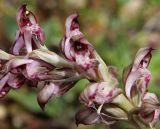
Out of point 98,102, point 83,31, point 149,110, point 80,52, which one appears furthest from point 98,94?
point 83,31

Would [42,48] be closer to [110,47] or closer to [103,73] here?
[103,73]

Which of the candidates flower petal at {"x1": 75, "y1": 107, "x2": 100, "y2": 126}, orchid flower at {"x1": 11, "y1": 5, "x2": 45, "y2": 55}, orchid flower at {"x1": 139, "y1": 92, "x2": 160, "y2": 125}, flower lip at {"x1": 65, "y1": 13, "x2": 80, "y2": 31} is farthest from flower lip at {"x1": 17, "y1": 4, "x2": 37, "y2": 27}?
orchid flower at {"x1": 139, "y1": 92, "x2": 160, "y2": 125}

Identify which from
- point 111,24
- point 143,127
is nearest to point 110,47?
point 111,24

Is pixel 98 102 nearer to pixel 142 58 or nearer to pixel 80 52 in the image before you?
pixel 80 52

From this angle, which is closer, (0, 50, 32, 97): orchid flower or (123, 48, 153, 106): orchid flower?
(0, 50, 32, 97): orchid flower

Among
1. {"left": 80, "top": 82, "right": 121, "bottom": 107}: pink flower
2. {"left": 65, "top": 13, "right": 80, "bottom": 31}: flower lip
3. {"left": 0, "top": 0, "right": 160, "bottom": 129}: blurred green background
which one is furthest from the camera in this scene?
{"left": 0, "top": 0, "right": 160, "bottom": 129}: blurred green background

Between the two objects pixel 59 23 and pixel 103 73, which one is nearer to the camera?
pixel 103 73

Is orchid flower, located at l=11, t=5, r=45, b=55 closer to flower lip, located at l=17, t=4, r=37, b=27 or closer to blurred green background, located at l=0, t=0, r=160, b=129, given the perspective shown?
flower lip, located at l=17, t=4, r=37, b=27
